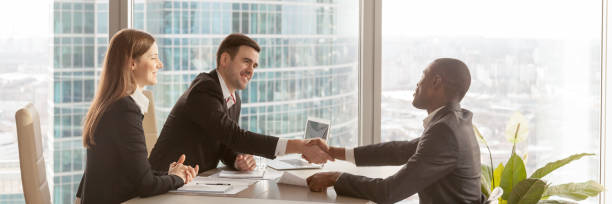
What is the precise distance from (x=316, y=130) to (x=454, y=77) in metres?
1.05

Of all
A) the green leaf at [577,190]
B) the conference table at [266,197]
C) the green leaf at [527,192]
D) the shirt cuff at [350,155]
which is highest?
the shirt cuff at [350,155]

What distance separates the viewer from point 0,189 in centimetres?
427

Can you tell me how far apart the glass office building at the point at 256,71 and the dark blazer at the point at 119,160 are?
2.16 metres

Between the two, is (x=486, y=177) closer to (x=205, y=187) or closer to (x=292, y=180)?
(x=292, y=180)

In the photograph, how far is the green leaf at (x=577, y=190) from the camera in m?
3.75

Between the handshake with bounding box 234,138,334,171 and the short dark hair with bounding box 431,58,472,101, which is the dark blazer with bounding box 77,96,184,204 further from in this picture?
the short dark hair with bounding box 431,58,472,101

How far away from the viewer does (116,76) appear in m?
2.53

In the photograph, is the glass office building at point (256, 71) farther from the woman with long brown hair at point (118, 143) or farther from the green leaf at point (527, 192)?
the woman with long brown hair at point (118, 143)

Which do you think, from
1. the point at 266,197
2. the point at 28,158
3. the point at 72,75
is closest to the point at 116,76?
the point at 28,158

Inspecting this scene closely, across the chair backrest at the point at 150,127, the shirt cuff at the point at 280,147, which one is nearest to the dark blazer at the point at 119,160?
the shirt cuff at the point at 280,147

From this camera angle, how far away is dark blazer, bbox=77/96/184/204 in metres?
2.39

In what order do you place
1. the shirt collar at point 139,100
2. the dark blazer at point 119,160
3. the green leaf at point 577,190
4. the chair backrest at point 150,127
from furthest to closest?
the chair backrest at point 150,127 → the green leaf at point 577,190 → the shirt collar at point 139,100 → the dark blazer at point 119,160

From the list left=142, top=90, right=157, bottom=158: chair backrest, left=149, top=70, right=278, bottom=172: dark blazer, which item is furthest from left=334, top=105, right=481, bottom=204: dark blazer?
left=142, top=90, right=157, bottom=158: chair backrest

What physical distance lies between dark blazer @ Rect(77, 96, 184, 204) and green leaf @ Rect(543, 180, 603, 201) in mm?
2359
